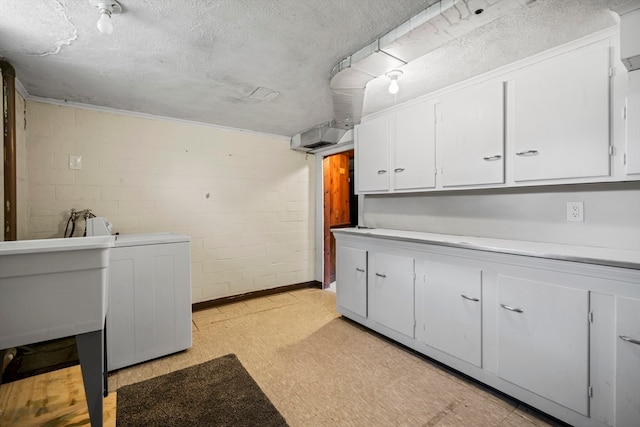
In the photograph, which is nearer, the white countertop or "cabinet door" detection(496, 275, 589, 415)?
the white countertop

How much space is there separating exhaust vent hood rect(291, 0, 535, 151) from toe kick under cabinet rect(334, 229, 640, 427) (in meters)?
1.29

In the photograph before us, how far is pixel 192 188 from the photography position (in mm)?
3377

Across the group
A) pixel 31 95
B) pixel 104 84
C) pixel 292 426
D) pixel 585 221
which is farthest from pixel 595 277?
pixel 31 95

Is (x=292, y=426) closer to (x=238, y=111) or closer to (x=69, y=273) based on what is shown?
(x=69, y=273)

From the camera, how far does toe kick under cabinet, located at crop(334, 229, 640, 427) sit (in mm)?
1371

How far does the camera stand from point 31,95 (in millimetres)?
2539

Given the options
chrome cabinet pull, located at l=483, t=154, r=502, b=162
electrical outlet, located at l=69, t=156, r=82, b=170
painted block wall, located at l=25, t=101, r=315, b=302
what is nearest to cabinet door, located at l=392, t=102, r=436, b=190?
chrome cabinet pull, located at l=483, t=154, r=502, b=162

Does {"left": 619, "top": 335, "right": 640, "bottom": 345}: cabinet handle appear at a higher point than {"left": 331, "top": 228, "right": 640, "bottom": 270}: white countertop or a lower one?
lower

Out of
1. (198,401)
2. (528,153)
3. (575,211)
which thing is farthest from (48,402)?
(575,211)

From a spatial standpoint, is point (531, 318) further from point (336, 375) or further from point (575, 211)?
point (336, 375)

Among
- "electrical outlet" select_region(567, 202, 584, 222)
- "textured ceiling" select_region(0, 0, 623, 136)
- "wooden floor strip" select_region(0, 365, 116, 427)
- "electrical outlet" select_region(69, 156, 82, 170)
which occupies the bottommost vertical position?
"wooden floor strip" select_region(0, 365, 116, 427)

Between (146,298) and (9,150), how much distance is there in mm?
1491

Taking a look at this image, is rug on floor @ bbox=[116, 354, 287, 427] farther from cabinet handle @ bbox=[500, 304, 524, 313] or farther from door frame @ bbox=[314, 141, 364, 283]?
door frame @ bbox=[314, 141, 364, 283]

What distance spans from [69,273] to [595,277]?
2387 millimetres
